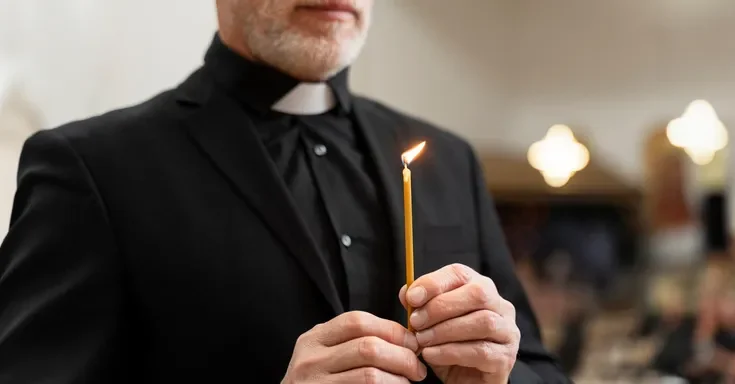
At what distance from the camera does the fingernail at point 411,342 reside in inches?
25.2

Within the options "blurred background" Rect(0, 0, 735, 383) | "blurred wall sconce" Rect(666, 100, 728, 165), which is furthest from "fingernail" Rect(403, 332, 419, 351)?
"blurred wall sconce" Rect(666, 100, 728, 165)

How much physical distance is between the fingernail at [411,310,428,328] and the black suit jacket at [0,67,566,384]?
164 mm

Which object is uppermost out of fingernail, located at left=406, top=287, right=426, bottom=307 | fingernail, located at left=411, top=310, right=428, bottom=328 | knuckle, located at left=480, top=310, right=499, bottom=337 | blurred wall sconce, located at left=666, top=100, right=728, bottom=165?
fingernail, located at left=406, top=287, right=426, bottom=307

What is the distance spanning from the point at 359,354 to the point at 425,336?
0.19ft

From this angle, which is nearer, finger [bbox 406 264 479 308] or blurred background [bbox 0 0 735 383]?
finger [bbox 406 264 479 308]

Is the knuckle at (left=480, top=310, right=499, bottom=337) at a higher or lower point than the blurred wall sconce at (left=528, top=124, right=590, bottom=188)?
higher

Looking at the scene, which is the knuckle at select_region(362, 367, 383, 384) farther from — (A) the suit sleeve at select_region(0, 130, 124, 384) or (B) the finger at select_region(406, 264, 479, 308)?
(A) the suit sleeve at select_region(0, 130, 124, 384)

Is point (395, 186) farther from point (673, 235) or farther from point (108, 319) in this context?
point (673, 235)

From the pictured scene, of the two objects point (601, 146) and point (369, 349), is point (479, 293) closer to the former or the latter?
point (369, 349)

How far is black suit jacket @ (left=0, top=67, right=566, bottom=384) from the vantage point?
0.73 meters

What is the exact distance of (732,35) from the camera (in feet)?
11.3

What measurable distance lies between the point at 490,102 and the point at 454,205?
2.72m

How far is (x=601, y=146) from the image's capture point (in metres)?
3.67

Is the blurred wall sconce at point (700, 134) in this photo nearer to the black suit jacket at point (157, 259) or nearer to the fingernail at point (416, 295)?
the black suit jacket at point (157, 259)
